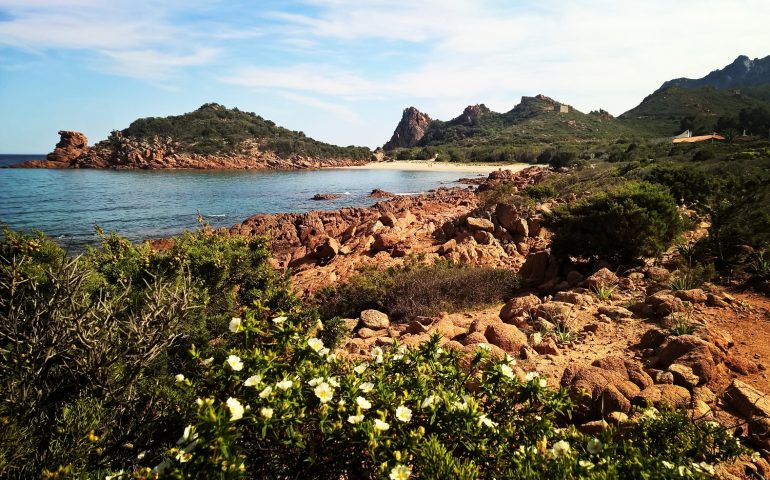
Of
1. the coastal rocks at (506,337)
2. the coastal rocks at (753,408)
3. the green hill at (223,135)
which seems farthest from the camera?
the green hill at (223,135)

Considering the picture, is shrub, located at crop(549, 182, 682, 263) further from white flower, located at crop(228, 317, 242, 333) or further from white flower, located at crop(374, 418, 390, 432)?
white flower, located at crop(228, 317, 242, 333)

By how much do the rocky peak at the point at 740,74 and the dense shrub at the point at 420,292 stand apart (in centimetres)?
13928

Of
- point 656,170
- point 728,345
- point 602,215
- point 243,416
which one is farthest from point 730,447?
point 656,170

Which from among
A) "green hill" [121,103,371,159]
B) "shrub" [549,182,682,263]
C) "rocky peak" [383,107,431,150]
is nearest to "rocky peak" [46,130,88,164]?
"green hill" [121,103,371,159]

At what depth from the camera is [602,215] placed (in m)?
8.91

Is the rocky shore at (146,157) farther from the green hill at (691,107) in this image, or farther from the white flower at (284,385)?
the white flower at (284,385)

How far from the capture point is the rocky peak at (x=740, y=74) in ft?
388

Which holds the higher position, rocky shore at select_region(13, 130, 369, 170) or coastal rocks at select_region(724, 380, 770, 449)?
rocky shore at select_region(13, 130, 369, 170)

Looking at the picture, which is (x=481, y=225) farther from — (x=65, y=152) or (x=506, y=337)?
(x=65, y=152)

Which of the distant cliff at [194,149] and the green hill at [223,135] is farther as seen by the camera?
the green hill at [223,135]

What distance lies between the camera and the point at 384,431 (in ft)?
6.40

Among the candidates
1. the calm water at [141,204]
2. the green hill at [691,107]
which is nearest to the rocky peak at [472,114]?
the green hill at [691,107]

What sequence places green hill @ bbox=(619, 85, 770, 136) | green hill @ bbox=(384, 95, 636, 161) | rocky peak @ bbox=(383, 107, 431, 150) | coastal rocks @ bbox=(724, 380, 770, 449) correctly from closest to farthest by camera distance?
1. coastal rocks @ bbox=(724, 380, 770, 449)
2. green hill @ bbox=(619, 85, 770, 136)
3. green hill @ bbox=(384, 95, 636, 161)
4. rocky peak @ bbox=(383, 107, 431, 150)

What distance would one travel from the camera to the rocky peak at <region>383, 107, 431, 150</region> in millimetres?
151500
